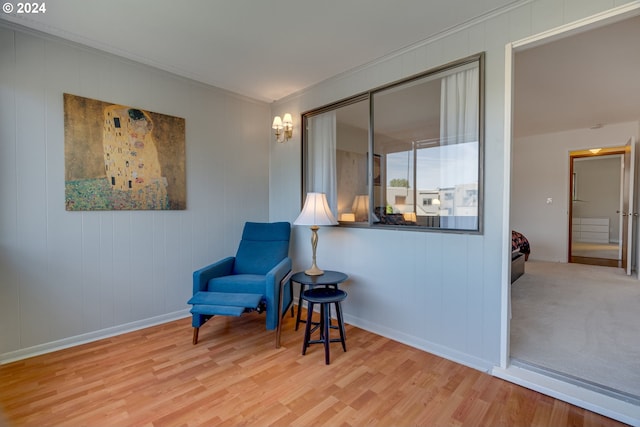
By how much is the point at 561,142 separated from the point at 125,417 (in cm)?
761

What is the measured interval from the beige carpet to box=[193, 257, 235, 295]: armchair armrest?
2.56 metres

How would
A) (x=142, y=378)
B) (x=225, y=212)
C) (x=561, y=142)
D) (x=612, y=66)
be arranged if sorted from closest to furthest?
1. (x=142, y=378)
2. (x=612, y=66)
3. (x=225, y=212)
4. (x=561, y=142)

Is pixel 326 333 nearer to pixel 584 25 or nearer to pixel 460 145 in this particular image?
pixel 460 145

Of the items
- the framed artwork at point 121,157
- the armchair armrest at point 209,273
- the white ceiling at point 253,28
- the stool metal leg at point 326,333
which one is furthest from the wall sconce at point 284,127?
the stool metal leg at point 326,333

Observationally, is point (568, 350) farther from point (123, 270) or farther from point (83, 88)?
point (83, 88)

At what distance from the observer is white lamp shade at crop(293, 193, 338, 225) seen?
271 cm

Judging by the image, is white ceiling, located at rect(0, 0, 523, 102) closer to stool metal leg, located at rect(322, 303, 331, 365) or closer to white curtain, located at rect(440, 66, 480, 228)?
white curtain, located at rect(440, 66, 480, 228)

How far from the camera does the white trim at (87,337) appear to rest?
2.20m

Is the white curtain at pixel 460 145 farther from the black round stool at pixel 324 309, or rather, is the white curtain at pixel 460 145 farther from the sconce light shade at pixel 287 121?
the sconce light shade at pixel 287 121

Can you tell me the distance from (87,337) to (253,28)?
2933 mm

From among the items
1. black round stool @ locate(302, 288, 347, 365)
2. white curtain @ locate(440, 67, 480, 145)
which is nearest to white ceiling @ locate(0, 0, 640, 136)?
white curtain @ locate(440, 67, 480, 145)

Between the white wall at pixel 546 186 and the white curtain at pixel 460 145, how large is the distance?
5027 mm

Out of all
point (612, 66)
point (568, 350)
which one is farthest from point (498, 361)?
point (612, 66)

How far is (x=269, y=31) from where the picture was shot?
224 centimetres
